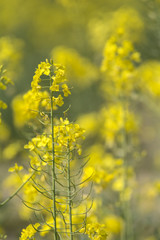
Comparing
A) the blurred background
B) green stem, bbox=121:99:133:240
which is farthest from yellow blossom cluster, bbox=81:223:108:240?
green stem, bbox=121:99:133:240

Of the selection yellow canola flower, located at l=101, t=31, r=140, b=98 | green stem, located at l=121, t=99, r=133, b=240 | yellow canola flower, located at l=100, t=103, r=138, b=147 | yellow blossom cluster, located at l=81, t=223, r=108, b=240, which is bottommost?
yellow blossom cluster, located at l=81, t=223, r=108, b=240

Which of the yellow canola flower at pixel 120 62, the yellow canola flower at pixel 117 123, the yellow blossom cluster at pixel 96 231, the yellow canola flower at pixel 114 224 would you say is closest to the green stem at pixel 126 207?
the yellow canola flower at pixel 117 123

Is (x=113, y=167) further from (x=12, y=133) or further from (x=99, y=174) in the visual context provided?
(x=12, y=133)

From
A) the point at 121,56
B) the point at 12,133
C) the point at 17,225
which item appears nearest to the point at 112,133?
the point at 121,56

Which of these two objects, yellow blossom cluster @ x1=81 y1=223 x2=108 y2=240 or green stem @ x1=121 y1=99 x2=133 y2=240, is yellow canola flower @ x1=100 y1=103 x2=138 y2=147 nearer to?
green stem @ x1=121 y1=99 x2=133 y2=240

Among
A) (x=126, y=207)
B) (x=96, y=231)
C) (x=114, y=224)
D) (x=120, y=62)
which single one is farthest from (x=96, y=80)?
(x=96, y=231)

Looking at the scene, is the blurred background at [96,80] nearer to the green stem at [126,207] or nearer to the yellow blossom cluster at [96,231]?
the green stem at [126,207]

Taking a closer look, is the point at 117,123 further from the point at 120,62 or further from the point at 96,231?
the point at 96,231

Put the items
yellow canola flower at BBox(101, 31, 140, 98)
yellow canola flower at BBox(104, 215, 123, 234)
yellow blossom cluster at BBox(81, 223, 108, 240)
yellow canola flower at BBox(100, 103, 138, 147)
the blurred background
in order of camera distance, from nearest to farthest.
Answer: yellow blossom cluster at BBox(81, 223, 108, 240), yellow canola flower at BBox(101, 31, 140, 98), yellow canola flower at BBox(100, 103, 138, 147), the blurred background, yellow canola flower at BBox(104, 215, 123, 234)

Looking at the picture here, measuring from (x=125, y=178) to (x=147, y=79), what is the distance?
199cm

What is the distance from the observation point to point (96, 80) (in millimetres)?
7426

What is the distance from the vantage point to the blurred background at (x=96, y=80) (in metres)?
4.42

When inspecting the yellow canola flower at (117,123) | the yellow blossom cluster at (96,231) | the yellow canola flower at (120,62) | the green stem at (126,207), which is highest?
the yellow canola flower at (120,62)

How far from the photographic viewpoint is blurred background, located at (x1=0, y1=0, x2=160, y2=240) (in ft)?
14.5
